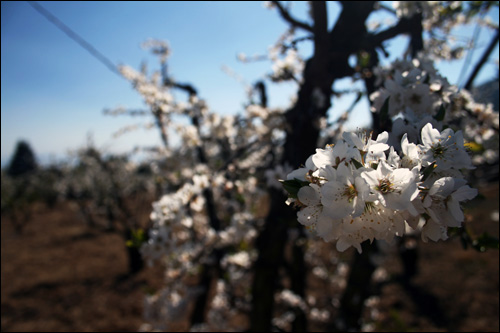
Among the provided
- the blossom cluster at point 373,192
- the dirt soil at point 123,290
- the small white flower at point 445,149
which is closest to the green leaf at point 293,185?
the blossom cluster at point 373,192

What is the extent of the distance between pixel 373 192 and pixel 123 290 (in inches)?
248

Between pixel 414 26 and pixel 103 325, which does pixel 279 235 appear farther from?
pixel 103 325

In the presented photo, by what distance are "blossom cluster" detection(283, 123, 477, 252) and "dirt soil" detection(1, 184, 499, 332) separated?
6.73 feet

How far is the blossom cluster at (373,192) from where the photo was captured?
2.17ft

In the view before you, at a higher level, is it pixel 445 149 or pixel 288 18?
pixel 288 18

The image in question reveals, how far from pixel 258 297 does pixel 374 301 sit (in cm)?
317

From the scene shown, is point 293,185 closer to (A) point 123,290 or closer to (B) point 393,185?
(B) point 393,185

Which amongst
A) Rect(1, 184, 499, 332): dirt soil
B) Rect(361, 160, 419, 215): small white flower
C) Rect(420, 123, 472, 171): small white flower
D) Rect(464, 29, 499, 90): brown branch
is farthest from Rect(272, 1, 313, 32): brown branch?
Rect(1, 184, 499, 332): dirt soil

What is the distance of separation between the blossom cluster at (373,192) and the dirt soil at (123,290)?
80.7 inches

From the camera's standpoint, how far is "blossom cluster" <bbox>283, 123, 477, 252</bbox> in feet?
2.17

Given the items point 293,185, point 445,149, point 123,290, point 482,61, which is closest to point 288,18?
point 445,149

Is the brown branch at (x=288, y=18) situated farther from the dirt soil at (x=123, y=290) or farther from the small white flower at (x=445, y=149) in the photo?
the dirt soil at (x=123, y=290)

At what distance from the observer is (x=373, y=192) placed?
0.68 meters

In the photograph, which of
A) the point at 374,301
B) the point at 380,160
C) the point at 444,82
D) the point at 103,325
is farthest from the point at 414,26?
the point at 103,325
